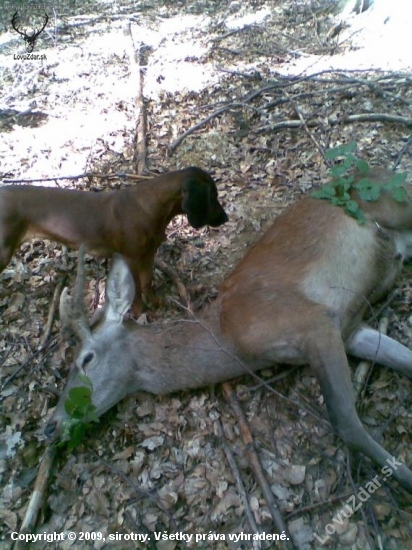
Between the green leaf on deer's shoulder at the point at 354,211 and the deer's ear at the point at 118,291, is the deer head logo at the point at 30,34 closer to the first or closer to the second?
the deer's ear at the point at 118,291

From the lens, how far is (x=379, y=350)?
12.8ft

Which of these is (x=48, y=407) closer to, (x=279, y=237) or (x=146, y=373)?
(x=146, y=373)

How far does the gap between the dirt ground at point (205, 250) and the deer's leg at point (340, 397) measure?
19 cm

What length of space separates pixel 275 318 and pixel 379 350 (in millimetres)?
898

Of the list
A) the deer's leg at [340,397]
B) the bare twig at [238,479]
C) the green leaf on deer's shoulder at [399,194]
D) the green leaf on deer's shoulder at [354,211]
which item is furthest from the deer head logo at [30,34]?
the deer's leg at [340,397]

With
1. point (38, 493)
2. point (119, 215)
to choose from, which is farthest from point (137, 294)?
point (38, 493)

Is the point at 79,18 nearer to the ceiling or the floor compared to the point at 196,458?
nearer to the ceiling

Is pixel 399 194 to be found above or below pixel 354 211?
above

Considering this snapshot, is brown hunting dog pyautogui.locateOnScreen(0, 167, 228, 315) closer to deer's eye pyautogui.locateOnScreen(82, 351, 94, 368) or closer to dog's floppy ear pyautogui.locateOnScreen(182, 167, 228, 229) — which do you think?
dog's floppy ear pyautogui.locateOnScreen(182, 167, 228, 229)

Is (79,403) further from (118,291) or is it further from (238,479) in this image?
(238,479)

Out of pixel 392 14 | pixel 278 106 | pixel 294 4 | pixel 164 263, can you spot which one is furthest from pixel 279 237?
pixel 294 4

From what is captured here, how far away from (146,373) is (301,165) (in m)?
3.41

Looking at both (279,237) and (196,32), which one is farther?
(196,32)

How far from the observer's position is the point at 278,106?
7.12 m
